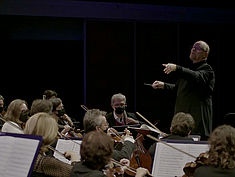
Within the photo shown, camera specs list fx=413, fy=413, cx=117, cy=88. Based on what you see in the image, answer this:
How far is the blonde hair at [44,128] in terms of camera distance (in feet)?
8.22

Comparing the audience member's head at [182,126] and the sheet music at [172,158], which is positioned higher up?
the audience member's head at [182,126]

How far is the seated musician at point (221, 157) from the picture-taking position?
7.05 feet

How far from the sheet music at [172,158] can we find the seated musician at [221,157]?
1.72 ft

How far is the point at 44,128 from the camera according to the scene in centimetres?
253

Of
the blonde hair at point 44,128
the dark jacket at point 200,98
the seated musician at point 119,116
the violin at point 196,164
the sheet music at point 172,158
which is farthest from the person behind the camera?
the seated musician at point 119,116

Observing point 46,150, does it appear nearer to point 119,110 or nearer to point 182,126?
point 182,126

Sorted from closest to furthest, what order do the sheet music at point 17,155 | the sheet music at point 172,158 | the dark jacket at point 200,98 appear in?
the sheet music at point 17,155 < the sheet music at point 172,158 < the dark jacket at point 200,98

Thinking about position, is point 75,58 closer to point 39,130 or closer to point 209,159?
point 39,130

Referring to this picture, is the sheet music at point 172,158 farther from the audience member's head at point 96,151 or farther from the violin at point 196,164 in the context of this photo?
the audience member's head at point 96,151

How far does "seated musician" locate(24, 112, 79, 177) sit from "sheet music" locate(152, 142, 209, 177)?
66 cm

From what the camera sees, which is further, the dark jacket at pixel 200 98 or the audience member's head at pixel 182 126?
the dark jacket at pixel 200 98

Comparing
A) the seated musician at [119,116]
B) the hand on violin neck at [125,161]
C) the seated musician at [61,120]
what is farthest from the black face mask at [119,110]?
the hand on violin neck at [125,161]

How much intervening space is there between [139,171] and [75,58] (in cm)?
513

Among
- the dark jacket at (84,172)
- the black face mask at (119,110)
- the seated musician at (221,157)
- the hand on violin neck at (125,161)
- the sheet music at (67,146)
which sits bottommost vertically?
the hand on violin neck at (125,161)
